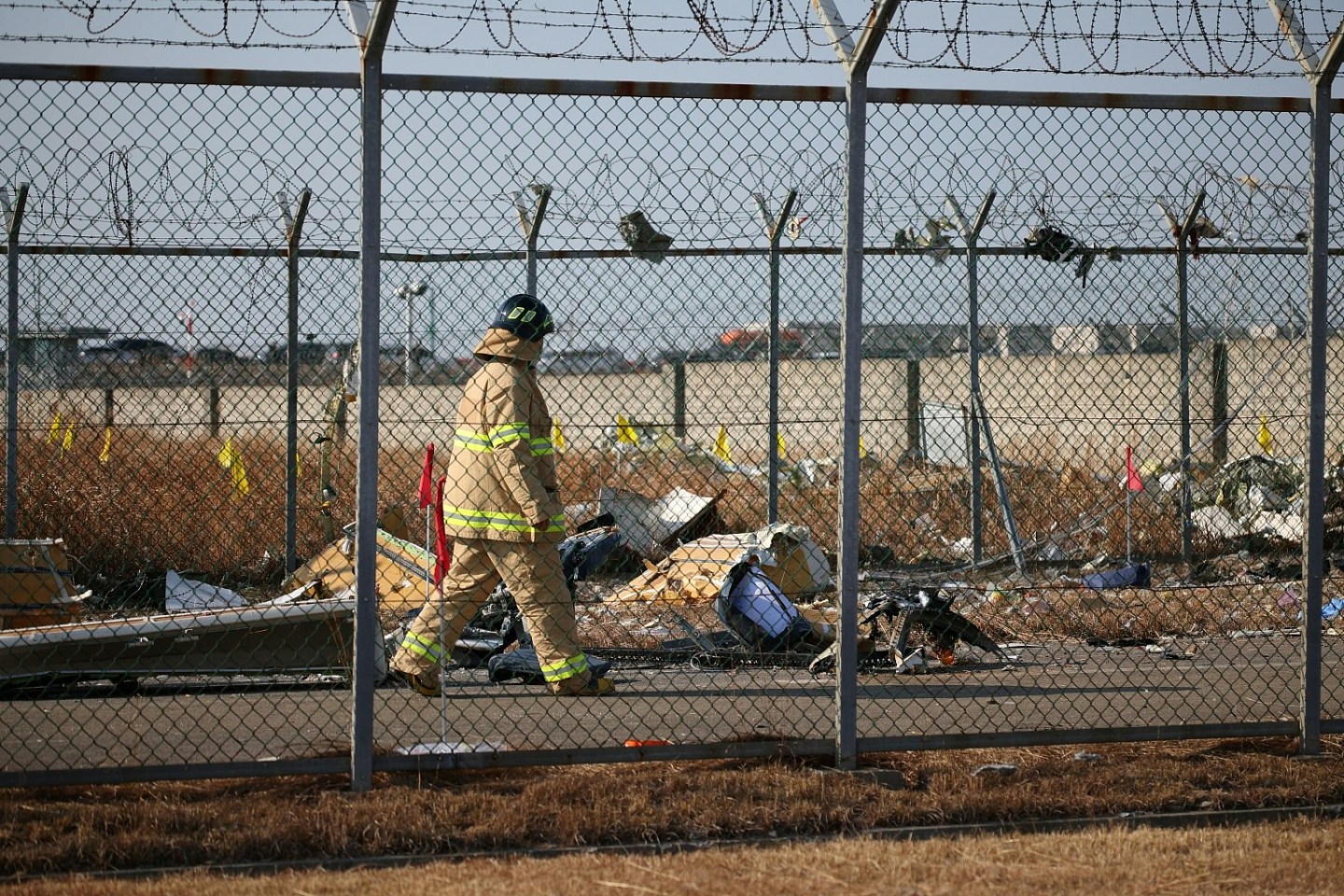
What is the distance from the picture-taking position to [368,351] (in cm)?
444

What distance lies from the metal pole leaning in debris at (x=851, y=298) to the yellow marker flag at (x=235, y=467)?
5.53 metres

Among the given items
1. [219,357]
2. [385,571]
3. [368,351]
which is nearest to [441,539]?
[368,351]

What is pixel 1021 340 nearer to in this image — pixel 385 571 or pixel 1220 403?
pixel 1220 403

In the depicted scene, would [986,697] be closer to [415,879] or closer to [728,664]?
[728,664]

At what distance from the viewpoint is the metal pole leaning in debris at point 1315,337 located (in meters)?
5.02

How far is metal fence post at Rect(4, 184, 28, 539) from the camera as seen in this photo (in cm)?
828

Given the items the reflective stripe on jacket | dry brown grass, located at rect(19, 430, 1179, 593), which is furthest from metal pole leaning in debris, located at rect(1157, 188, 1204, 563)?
the reflective stripe on jacket

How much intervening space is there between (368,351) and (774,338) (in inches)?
197

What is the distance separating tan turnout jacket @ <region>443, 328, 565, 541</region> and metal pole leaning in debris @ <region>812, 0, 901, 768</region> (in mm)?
1541

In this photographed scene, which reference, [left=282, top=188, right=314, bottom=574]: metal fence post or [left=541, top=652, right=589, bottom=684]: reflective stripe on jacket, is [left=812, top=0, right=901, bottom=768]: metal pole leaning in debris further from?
[left=282, top=188, right=314, bottom=574]: metal fence post

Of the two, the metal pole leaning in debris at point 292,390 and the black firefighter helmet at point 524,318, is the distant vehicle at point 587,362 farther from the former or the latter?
the metal pole leaning in debris at point 292,390

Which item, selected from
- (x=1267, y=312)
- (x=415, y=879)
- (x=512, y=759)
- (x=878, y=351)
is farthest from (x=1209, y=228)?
(x=415, y=879)

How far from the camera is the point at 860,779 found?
476 centimetres

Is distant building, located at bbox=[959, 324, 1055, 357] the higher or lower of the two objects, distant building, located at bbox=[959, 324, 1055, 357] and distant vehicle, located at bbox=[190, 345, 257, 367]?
the higher
